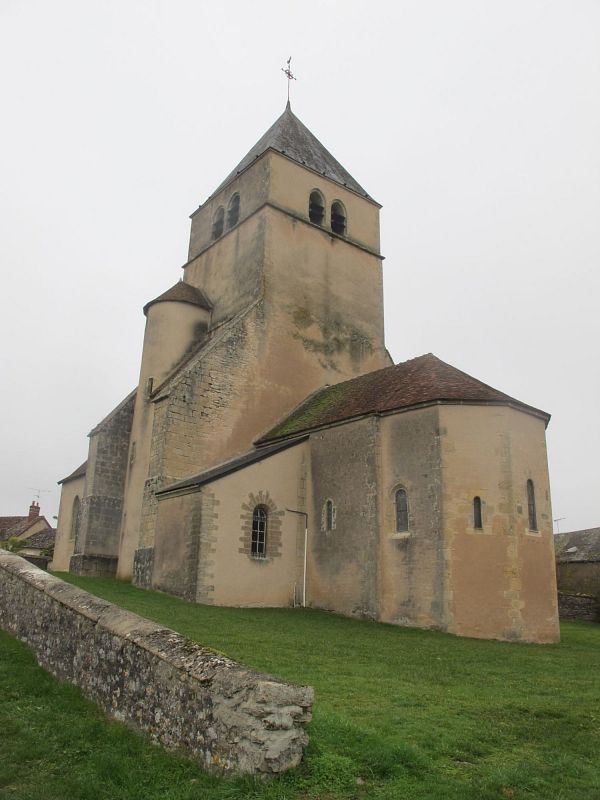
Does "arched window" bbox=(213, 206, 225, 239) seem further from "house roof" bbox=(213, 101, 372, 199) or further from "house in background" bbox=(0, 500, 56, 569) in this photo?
"house in background" bbox=(0, 500, 56, 569)

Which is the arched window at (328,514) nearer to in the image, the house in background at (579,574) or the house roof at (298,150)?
the house in background at (579,574)

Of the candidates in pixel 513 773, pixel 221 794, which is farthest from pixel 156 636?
pixel 513 773

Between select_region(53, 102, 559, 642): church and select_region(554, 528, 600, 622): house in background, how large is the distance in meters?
11.8

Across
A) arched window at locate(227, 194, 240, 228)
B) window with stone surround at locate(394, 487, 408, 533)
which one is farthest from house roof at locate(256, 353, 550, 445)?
arched window at locate(227, 194, 240, 228)

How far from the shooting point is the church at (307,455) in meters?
16.5

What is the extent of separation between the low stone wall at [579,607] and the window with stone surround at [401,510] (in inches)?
553

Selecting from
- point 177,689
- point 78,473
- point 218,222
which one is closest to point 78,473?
point 78,473

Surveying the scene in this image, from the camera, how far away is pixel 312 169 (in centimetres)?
2723

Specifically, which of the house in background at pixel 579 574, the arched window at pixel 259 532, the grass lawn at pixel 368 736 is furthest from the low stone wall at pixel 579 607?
the grass lawn at pixel 368 736

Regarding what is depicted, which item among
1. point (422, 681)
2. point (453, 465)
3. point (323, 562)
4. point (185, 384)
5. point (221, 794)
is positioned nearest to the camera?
point (221, 794)

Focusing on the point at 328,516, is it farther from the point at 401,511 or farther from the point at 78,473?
the point at 78,473

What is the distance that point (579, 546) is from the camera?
118 feet

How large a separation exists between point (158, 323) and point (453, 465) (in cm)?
1309

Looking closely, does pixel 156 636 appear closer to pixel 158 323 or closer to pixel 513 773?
pixel 513 773
